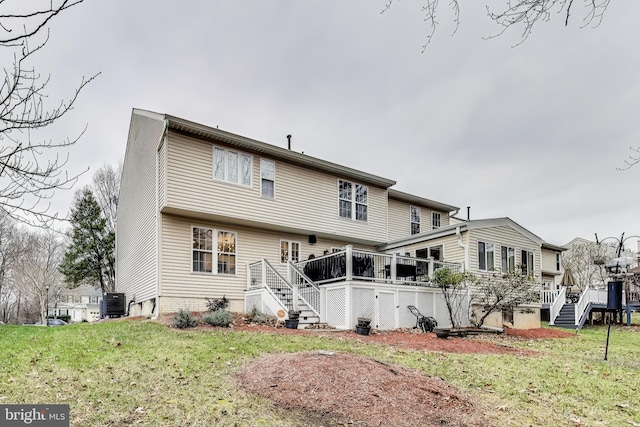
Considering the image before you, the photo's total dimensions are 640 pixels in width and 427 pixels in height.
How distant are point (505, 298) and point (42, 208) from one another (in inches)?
572

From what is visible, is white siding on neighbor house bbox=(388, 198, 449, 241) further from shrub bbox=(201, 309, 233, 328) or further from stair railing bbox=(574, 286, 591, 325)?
shrub bbox=(201, 309, 233, 328)

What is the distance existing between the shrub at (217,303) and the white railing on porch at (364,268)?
106 inches

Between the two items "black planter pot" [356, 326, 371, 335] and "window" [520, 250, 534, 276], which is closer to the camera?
"black planter pot" [356, 326, 371, 335]

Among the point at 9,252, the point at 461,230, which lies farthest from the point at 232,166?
the point at 9,252

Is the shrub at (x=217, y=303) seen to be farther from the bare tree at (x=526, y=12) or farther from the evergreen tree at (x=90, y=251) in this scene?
the evergreen tree at (x=90, y=251)

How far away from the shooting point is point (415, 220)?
20.4 metres

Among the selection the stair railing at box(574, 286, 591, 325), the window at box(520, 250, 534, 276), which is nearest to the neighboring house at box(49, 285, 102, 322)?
the window at box(520, 250, 534, 276)

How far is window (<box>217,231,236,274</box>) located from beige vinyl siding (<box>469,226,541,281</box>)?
29.1 feet

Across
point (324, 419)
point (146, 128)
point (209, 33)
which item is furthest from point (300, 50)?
point (146, 128)

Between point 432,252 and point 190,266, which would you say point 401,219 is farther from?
point 190,266

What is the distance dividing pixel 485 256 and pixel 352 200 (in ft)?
19.2

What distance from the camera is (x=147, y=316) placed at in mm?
13023

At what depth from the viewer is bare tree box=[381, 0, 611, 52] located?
130 inches

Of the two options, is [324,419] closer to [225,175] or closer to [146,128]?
[225,175]
